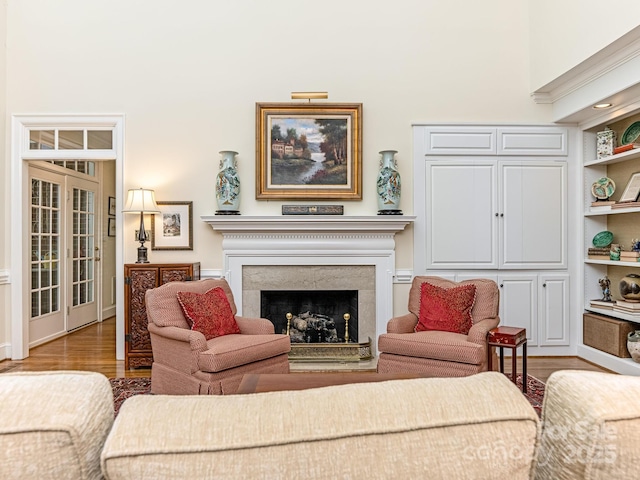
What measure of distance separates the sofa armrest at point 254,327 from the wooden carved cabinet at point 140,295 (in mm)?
891

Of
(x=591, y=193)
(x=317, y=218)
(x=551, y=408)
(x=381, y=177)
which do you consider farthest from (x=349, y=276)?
(x=551, y=408)

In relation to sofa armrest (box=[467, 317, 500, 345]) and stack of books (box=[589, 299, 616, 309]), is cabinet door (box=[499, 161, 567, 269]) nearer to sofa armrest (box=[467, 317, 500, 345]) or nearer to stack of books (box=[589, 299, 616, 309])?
stack of books (box=[589, 299, 616, 309])

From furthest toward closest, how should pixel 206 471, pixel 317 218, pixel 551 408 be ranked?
pixel 317 218 < pixel 551 408 < pixel 206 471

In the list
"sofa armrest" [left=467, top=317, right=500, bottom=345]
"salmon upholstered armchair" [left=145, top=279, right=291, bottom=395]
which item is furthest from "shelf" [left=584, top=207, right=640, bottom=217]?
"salmon upholstered armchair" [left=145, top=279, right=291, bottom=395]

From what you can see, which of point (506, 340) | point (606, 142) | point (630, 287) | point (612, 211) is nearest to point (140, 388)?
point (506, 340)

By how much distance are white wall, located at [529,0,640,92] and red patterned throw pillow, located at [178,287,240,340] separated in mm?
3450

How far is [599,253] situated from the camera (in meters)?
4.46

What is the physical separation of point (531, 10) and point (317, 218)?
9.66 feet

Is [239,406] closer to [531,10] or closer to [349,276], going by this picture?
[349,276]

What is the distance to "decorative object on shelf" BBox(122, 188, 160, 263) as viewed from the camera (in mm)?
4305

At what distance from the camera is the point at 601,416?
646 millimetres

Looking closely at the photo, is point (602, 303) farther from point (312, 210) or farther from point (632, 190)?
point (312, 210)

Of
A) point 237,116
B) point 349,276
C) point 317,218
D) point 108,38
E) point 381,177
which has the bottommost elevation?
point 349,276

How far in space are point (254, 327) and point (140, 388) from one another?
3.36ft
